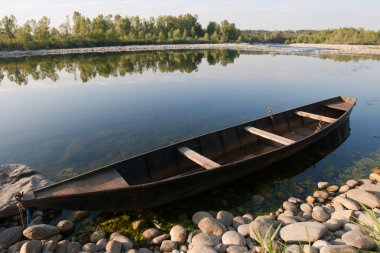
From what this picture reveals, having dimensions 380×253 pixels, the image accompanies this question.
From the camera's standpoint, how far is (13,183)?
30.1 feet

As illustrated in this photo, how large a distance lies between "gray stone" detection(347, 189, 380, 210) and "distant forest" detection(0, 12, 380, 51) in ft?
252

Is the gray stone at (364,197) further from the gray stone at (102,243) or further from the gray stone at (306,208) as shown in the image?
the gray stone at (102,243)

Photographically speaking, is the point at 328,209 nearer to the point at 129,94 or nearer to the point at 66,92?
the point at 129,94

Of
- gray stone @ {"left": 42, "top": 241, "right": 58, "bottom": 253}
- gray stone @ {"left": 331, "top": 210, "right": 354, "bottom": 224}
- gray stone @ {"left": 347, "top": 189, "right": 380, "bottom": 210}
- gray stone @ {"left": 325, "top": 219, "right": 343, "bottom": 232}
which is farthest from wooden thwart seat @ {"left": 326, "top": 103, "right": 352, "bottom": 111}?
gray stone @ {"left": 42, "top": 241, "right": 58, "bottom": 253}

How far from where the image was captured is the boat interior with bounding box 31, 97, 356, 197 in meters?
7.46

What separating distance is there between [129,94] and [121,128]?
29.6 ft

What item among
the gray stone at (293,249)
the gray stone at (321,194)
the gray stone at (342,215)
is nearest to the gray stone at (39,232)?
the gray stone at (293,249)

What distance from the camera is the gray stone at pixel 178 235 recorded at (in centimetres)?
679

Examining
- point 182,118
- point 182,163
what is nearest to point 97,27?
point 182,118

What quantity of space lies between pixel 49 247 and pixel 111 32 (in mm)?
95560

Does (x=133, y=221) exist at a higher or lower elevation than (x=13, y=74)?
lower

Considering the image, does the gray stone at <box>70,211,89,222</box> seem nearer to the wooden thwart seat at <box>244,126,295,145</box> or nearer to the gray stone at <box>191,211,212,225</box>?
the gray stone at <box>191,211,212,225</box>

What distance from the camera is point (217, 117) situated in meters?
18.1

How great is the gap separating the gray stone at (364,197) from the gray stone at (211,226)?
4.54 metres
